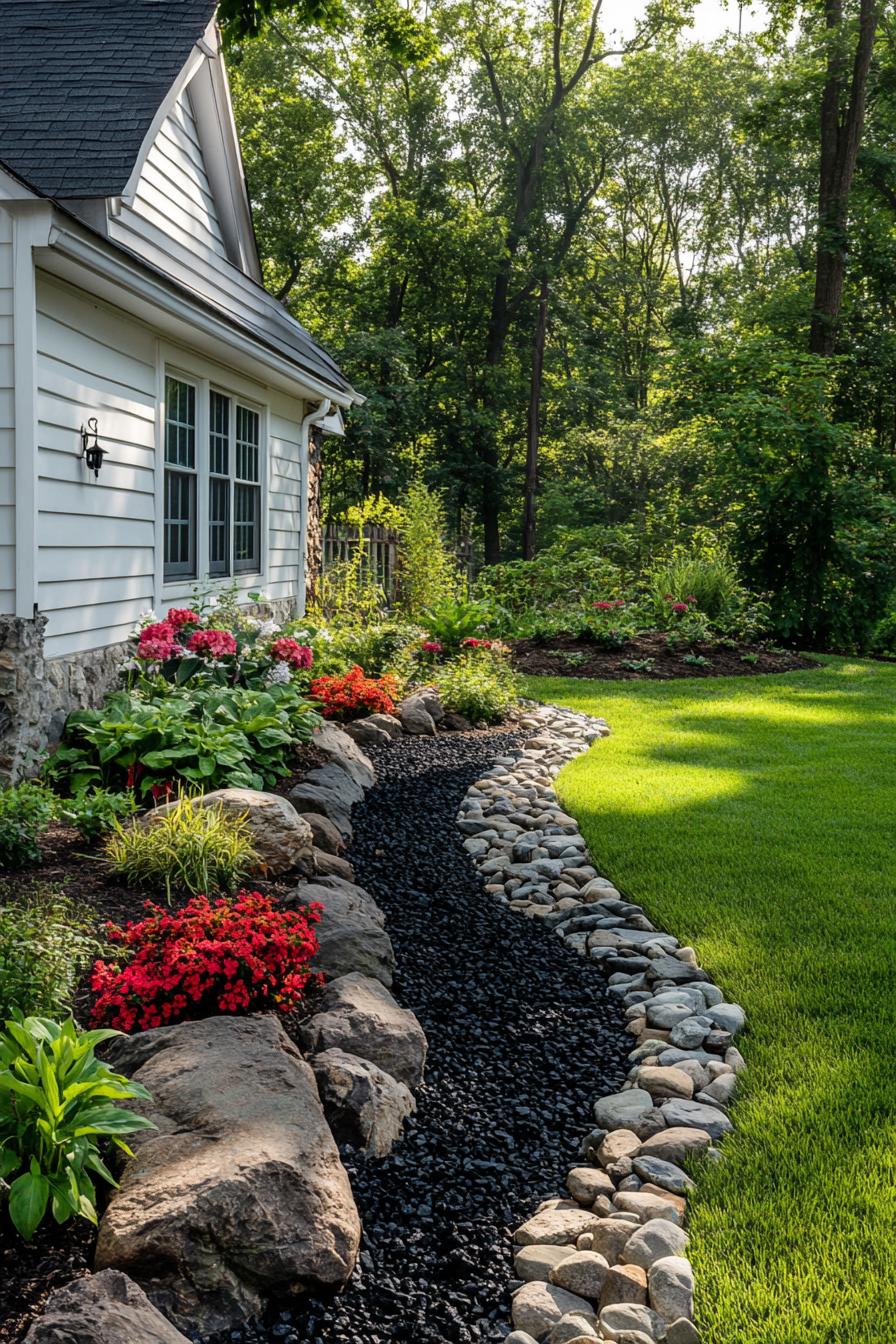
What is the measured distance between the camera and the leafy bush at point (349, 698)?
7.27 m

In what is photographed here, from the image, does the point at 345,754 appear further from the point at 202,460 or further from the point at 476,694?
the point at 202,460

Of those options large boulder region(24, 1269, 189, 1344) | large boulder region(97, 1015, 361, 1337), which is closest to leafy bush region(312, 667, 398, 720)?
large boulder region(97, 1015, 361, 1337)

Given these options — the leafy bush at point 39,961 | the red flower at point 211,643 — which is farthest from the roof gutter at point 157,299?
the leafy bush at point 39,961

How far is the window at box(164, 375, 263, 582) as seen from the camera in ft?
24.1

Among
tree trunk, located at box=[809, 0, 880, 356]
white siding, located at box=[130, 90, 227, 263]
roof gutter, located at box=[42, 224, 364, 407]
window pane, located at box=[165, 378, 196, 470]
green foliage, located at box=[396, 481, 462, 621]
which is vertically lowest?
green foliage, located at box=[396, 481, 462, 621]

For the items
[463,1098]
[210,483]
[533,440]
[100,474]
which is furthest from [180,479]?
[533,440]

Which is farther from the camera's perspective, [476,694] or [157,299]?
[476,694]

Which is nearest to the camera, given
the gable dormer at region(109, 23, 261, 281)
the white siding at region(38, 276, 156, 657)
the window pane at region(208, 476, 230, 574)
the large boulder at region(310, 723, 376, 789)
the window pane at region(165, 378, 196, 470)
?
the white siding at region(38, 276, 156, 657)

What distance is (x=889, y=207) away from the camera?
19.0m

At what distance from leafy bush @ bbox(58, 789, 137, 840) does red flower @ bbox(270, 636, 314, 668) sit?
2.30 m

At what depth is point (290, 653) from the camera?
688 cm

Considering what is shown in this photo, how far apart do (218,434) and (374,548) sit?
4.38m

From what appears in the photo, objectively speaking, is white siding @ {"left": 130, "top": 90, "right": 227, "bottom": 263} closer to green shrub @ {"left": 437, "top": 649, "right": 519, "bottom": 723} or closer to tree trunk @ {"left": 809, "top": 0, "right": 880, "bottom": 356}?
green shrub @ {"left": 437, "top": 649, "right": 519, "bottom": 723}

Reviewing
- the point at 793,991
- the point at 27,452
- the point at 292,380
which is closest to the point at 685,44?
the point at 292,380
